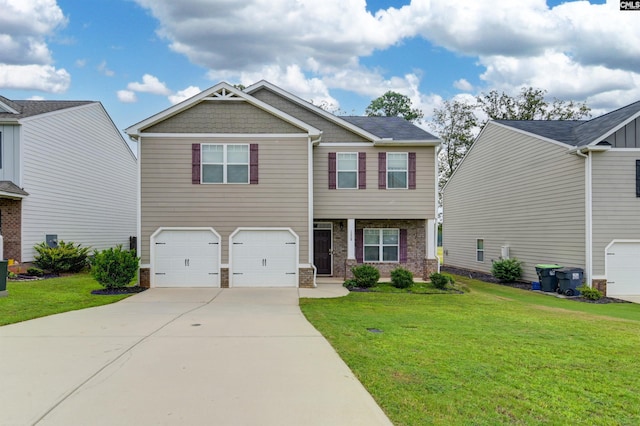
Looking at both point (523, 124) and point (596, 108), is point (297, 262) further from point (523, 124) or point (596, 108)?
point (596, 108)

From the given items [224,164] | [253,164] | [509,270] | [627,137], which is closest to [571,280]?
[509,270]

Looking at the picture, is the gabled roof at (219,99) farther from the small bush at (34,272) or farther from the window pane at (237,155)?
the small bush at (34,272)

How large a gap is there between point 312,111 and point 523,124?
9809mm

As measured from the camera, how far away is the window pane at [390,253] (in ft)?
55.9

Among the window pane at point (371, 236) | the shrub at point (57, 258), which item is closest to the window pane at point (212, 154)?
the window pane at point (371, 236)

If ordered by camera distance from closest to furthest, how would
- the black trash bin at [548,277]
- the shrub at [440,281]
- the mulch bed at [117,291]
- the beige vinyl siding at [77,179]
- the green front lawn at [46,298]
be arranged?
the green front lawn at [46,298], the mulch bed at [117,291], the shrub at [440,281], the black trash bin at [548,277], the beige vinyl siding at [77,179]

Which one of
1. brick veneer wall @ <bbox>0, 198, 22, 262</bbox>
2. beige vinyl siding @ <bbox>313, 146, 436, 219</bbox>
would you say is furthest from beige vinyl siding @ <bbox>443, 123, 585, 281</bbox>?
brick veneer wall @ <bbox>0, 198, 22, 262</bbox>

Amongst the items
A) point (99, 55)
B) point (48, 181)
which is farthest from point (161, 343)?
point (99, 55)

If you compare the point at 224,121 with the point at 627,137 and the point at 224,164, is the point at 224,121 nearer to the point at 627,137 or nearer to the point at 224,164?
the point at 224,164

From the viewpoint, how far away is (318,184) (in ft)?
52.5

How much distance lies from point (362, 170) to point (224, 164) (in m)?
5.19

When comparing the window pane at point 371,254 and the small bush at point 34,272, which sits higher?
the window pane at point 371,254

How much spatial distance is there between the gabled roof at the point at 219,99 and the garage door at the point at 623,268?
10.9 meters

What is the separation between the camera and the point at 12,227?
15.9 metres
